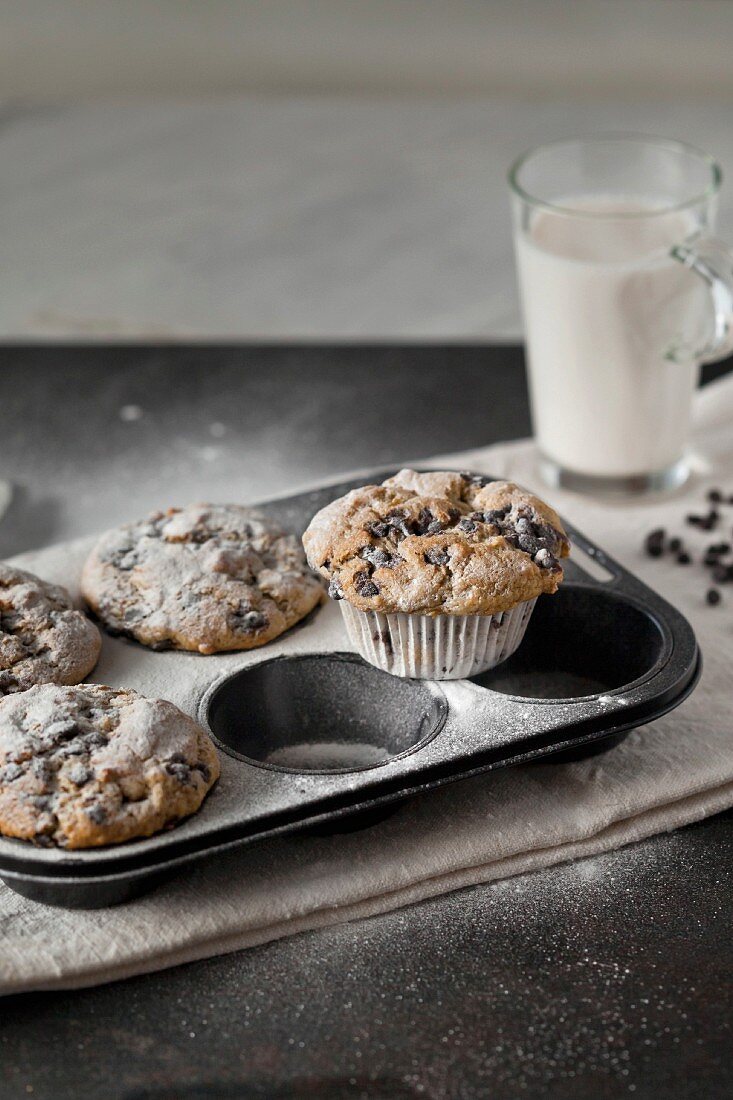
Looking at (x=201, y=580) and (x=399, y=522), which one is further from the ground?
(x=399, y=522)

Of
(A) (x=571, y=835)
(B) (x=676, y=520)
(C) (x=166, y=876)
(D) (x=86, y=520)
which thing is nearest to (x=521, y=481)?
(B) (x=676, y=520)

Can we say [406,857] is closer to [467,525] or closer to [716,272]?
[467,525]

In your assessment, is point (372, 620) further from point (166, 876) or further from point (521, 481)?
point (521, 481)

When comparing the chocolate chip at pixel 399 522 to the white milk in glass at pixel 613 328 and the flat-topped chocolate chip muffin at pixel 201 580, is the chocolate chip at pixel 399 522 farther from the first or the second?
the white milk in glass at pixel 613 328

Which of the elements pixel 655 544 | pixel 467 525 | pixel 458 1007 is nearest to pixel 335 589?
pixel 467 525

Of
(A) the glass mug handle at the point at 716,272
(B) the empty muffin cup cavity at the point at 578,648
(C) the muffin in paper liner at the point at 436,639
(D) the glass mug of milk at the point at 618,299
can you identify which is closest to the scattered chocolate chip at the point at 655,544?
(D) the glass mug of milk at the point at 618,299

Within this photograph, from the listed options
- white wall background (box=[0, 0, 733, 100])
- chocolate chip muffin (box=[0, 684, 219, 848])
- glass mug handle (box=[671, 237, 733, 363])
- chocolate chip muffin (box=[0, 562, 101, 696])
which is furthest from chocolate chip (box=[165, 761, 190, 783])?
white wall background (box=[0, 0, 733, 100])
